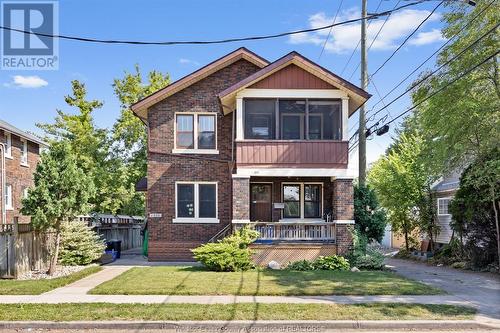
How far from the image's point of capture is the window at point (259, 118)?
53.7 ft

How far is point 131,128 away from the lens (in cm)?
2836

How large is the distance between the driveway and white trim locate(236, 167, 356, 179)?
4065 mm

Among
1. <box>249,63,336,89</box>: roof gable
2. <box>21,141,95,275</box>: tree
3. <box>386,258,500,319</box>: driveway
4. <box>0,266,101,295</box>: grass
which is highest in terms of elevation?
<box>249,63,336,89</box>: roof gable

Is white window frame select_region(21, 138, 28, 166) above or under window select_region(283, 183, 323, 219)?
above

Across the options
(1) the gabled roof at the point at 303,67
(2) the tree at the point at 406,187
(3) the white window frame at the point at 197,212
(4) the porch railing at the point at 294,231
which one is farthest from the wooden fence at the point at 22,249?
(2) the tree at the point at 406,187

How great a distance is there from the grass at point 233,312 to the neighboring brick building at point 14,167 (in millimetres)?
15070

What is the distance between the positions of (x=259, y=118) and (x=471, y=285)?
28.7 ft

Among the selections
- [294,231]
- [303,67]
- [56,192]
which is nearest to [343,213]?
[294,231]

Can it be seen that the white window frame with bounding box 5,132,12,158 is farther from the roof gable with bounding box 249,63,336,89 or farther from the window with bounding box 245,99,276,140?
the roof gable with bounding box 249,63,336,89

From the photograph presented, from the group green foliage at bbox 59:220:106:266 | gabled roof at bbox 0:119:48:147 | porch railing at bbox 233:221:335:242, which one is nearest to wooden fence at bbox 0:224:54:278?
green foliage at bbox 59:220:106:266

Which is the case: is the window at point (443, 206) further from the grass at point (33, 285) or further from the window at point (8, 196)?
the window at point (8, 196)

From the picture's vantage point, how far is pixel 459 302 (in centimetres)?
971

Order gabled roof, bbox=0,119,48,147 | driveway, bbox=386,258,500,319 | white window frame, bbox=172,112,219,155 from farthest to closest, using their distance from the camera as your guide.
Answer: gabled roof, bbox=0,119,48,147 → white window frame, bbox=172,112,219,155 → driveway, bbox=386,258,500,319

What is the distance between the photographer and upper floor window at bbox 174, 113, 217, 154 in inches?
720
